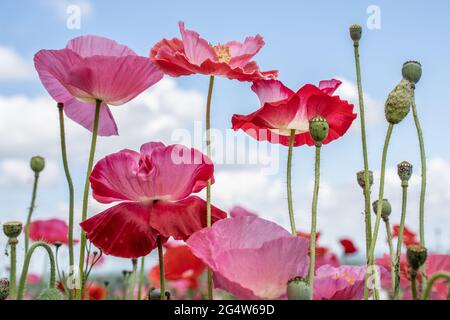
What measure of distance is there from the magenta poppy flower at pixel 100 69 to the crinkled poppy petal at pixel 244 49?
105 millimetres

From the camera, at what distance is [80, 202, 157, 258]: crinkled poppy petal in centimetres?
60

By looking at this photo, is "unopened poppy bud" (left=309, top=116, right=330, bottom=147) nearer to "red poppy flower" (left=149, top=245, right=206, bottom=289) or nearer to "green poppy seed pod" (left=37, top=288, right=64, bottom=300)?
"green poppy seed pod" (left=37, top=288, right=64, bottom=300)

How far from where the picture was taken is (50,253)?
57cm

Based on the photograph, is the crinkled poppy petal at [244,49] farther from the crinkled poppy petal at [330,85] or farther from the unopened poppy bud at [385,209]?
the unopened poppy bud at [385,209]

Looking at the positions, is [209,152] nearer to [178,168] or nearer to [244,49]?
[178,168]

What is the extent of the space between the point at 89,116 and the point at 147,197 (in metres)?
0.17

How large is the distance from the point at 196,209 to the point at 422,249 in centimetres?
23

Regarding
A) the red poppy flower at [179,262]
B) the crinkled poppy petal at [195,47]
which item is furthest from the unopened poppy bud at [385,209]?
the red poppy flower at [179,262]

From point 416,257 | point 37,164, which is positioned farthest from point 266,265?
point 37,164

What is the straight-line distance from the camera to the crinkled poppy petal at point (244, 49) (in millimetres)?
701

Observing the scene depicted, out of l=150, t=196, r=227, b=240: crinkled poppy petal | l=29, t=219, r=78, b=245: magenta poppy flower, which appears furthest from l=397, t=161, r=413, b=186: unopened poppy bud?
l=29, t=219, r=78, b=245: magenta poppy flower
